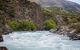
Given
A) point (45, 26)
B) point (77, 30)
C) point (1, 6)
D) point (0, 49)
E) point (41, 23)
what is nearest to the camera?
point (0, 49)

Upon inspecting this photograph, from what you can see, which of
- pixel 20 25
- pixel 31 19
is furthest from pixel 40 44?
pixel 31 19

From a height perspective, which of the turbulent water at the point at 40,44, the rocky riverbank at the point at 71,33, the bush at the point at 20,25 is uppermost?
the turbulent water at the point at 40,44

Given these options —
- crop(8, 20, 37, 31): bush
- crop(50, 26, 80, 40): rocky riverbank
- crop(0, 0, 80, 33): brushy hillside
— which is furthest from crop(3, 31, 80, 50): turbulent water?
crop(0, 0, 80, 33): brushy hillside

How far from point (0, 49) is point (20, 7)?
129 m

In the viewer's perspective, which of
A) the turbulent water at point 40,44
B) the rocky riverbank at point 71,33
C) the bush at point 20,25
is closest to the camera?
the turbulent water at point 40,44

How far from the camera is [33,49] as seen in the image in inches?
1710

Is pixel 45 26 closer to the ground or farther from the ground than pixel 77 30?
closer to the ground

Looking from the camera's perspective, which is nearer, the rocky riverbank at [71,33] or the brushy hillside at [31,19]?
the rocky riverbank at [71,33]

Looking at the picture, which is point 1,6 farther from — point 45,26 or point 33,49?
point 45,26

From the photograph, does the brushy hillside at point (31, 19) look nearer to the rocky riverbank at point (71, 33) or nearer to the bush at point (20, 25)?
the bush at point (20, 25)

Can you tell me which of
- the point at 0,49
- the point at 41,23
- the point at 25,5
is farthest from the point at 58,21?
the point at 0,49

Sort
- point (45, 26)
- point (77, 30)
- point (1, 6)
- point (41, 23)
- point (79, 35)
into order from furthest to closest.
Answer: point (41, 23), point (45, 26), point (77, 30), point (79, 35), point (1, 6)

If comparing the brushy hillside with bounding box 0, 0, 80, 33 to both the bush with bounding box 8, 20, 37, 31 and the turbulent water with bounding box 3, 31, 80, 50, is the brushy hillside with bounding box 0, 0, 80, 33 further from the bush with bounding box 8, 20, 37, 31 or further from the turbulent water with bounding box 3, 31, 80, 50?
the turbulent water with bounding box 3, 31, 80, 50

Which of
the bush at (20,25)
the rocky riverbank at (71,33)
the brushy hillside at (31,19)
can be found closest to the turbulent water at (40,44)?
the rocky riverbank at (71,33)
